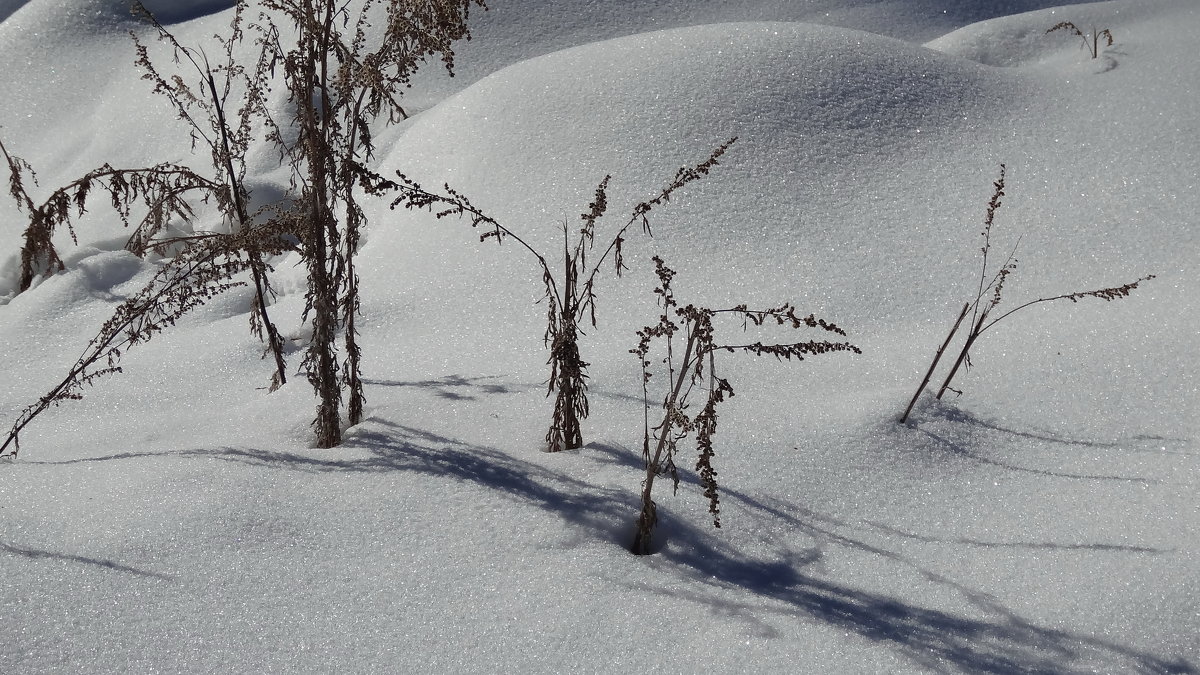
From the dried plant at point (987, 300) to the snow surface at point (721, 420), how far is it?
0.24 feet

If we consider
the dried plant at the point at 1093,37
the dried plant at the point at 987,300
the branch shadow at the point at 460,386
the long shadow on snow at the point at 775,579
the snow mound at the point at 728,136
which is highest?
the dried plant at the point at 1093,37

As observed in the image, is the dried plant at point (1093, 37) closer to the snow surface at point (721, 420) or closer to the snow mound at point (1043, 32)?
the snow mound at point (1043, 32)

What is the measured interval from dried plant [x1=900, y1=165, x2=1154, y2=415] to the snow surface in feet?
0.24

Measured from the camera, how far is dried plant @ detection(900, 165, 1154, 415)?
→ 252 centimetres

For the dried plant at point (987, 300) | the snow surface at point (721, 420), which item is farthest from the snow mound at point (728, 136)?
the dried plant at point (987, 300)

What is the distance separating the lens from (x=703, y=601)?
2.00m

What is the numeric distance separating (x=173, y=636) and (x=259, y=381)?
5.50 ft

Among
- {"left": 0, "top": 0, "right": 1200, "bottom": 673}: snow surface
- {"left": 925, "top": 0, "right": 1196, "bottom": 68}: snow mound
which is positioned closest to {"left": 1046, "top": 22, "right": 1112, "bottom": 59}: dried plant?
{"left": 925, "top": 0, "right": 1196, "bottom": 68}: snow mound

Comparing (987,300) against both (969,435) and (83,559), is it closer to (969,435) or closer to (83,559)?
(969,435)

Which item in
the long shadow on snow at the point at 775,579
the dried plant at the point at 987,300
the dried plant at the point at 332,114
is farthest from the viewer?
the dried plant at the point at 987,300

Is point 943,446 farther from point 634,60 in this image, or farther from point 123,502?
point 634,60

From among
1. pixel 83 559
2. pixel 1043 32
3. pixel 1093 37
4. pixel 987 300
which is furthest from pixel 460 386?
pixel 1043 32

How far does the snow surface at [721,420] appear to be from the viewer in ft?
6.30

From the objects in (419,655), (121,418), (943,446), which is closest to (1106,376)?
(943,446)
